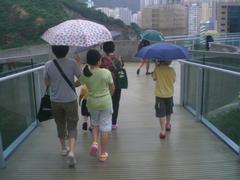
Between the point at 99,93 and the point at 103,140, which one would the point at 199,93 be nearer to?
the point at 103,140

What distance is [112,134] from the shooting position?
265 inches

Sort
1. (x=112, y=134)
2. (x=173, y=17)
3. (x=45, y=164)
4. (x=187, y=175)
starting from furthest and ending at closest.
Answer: (x=173, y=17) → (x=112, y=134) → (x=45, y=164) → (x=187, y=175)

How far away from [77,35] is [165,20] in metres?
43.6

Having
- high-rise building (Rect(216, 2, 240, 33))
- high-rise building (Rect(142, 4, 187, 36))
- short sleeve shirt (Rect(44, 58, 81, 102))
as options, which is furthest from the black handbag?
high-rise building (Rect(216, 2, 240, 33))

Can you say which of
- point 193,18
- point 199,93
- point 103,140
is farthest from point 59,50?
point 193,18

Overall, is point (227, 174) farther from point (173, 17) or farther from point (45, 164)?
point (173, 17)

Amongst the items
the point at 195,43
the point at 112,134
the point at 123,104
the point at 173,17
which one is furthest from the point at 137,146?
the point at 173,17

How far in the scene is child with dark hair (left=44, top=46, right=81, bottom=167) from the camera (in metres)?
5.05

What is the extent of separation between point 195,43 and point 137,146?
14.5 metres

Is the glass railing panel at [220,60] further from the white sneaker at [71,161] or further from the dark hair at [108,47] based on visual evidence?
the white sneaker at [71,161]

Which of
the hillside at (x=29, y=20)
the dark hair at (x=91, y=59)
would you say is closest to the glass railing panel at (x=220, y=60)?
the dark hair at (x=91, y=59)

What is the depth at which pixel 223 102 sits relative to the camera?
6492 mm

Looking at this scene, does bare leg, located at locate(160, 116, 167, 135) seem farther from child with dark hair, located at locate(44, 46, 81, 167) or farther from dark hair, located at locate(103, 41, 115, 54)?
child with dark hair, located at locate(44, 46, 81, 167)

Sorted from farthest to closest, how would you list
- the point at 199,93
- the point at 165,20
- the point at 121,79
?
the point at 165,20
the point at 199,93
the point at 121,79
